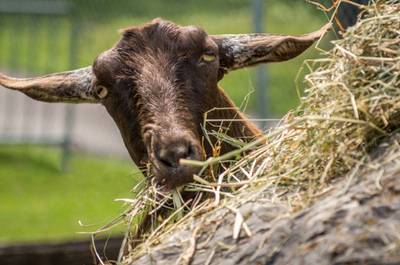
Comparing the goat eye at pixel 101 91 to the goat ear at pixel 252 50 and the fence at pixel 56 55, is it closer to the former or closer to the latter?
the goat ear at pixel 252 50

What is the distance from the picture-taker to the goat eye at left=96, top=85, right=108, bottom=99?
7.34 metres

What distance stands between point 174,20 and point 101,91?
13.1 metres

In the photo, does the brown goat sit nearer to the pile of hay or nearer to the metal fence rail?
the pile of hay

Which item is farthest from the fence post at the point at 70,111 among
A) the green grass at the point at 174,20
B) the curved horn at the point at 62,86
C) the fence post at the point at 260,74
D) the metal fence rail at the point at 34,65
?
the curved horn at the point at 62,86

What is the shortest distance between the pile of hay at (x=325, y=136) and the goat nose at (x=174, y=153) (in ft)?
1.36

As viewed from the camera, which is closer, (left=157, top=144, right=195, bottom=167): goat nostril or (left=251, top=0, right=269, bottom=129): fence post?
(left=157, top=144, right=195, bottom=167): goat nostril

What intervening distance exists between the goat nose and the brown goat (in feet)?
0.15

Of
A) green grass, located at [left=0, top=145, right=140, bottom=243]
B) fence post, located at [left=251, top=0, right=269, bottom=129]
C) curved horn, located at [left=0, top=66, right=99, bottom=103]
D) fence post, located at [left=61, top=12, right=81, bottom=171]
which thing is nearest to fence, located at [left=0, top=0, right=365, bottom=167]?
fence post, located at [left=61, top=12, right=81, bottom=171]

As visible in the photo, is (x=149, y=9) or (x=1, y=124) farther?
(x=1, y=124)

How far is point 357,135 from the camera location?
16.0ft

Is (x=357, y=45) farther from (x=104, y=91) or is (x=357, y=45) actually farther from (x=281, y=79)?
(x=281, y=79)

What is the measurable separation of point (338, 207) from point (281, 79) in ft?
45.2

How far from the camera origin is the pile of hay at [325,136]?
15.8ft

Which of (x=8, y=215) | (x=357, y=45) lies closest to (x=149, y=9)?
(x=8, y=215)
